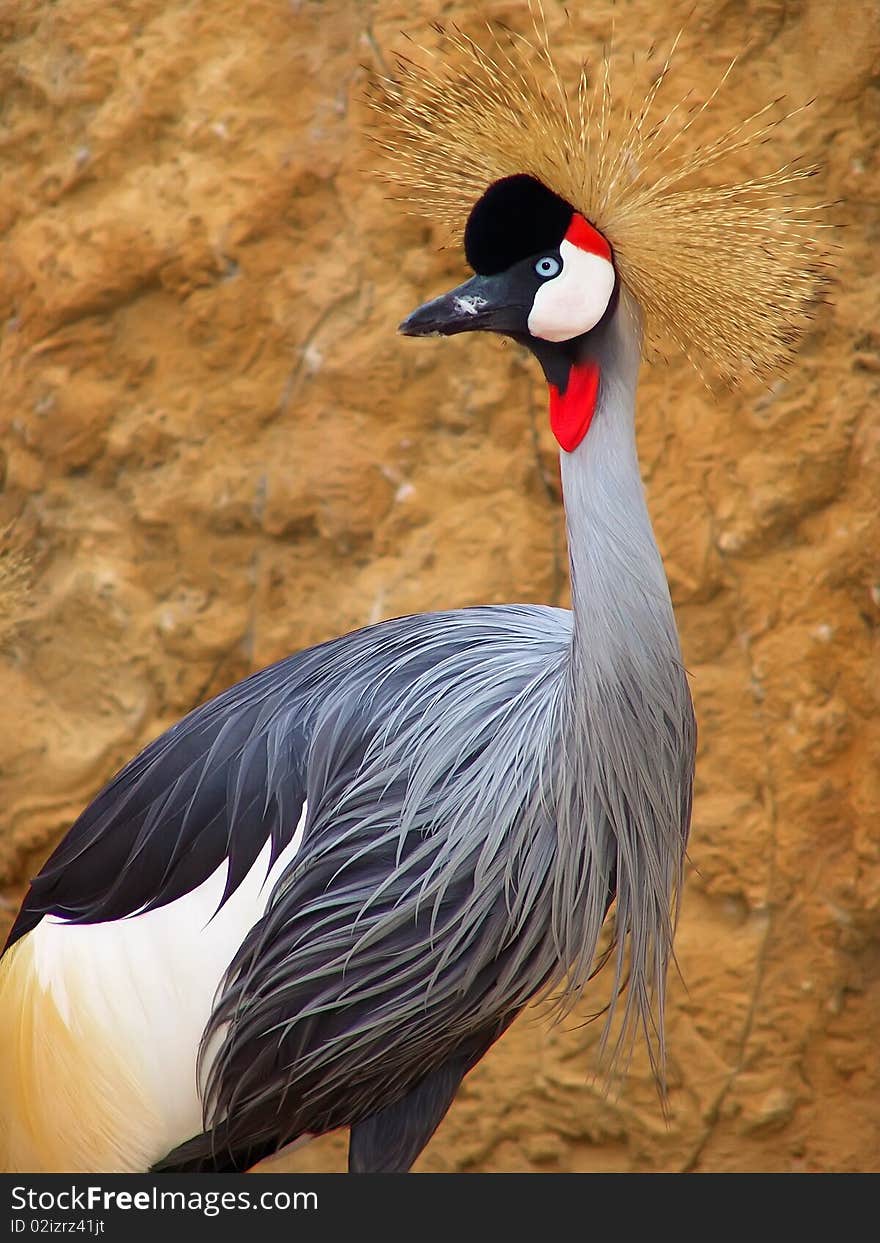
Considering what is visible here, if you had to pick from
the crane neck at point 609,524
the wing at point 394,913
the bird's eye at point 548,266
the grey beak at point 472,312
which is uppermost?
the bird's eye at point 548,266

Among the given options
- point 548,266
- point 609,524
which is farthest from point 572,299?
point 609,524

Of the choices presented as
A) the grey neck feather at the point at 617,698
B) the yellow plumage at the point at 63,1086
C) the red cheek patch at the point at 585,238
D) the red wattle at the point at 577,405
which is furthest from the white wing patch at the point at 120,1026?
the red cheek patch at the point at 585,238

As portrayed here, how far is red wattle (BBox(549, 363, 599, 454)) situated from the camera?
1.04 meters

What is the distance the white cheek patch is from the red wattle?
0.09ft

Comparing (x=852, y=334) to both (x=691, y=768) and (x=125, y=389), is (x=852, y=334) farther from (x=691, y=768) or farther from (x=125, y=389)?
(x=125, y=389)

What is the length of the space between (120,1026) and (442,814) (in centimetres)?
35

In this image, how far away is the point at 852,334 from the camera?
1.74 m

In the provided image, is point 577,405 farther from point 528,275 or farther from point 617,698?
point 617,698

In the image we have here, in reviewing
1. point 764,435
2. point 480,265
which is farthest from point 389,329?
point 480,265

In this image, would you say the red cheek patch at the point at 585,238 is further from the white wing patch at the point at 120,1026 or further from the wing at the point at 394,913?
the white wing patch at the point at 120,1026

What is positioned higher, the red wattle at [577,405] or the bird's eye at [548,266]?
the bird's eye at [548,266]

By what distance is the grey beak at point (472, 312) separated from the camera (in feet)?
3.36

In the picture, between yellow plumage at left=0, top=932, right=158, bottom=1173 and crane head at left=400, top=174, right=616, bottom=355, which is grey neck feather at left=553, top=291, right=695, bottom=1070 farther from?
yellow plumage at left=0, top=932, right=158, bottom=1173

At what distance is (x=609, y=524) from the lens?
103 cm
